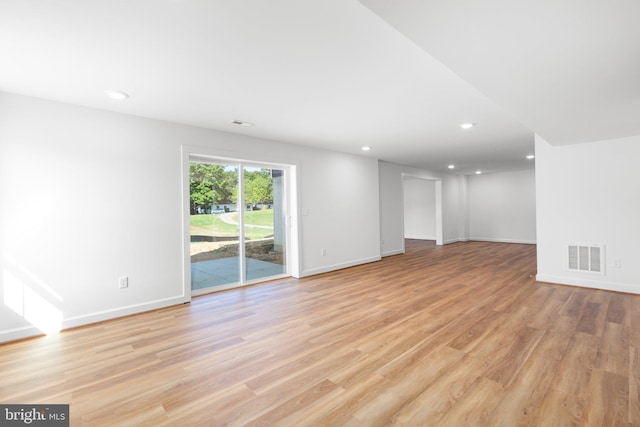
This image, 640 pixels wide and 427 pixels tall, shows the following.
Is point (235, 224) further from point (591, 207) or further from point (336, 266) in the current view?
point (591, 207)

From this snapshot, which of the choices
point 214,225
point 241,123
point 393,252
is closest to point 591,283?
point 393,252

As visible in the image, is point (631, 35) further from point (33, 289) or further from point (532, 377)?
point (33, 289)

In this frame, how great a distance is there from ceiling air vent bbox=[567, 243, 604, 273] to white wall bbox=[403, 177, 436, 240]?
5.96 m

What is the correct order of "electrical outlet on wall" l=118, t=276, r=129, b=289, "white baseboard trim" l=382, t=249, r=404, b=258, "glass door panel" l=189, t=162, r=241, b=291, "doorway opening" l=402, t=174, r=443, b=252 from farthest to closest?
"doorway opening" l=402, t=174, r=443, b=252 < "white baseboard trim" l=382, t=249, r=404, b=258 < "glass door panel" l=189, t=162, r=241, b=291 < "electrical outlet on wall" l=118, t=276, r=129, b=289

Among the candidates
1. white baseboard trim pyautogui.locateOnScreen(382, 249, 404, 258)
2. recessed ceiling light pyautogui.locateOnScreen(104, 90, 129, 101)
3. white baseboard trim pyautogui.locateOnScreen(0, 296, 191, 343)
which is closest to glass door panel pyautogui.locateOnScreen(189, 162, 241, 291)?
white baseboard trim pyautogui.locateOnScreen(0, 296, 191, 343)

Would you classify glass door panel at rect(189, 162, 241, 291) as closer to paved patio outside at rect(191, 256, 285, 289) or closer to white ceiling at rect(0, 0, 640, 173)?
paved patio outside at rect(191, 256, 285, 289)

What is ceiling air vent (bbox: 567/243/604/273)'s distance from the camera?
410 cm

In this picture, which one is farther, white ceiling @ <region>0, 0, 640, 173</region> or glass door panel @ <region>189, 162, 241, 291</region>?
glass door panel @ <region>189, 162, 241, 291</region>

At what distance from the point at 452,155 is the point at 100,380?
6.67 metres

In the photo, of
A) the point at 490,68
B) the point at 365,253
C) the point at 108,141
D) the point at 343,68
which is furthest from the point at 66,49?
the point at 365,253

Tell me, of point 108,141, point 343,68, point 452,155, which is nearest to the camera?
point 343,68

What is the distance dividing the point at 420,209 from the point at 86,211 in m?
9.80

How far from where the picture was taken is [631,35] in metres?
1.46

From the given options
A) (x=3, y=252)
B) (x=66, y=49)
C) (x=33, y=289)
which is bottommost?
(x=33, y=289)
